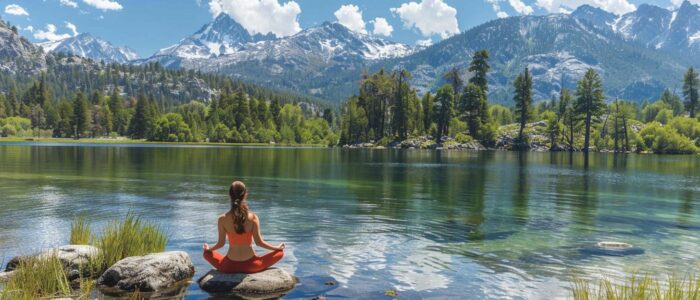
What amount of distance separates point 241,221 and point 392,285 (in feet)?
17.3

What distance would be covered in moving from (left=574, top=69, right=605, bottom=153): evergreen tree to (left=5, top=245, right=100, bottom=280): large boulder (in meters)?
160

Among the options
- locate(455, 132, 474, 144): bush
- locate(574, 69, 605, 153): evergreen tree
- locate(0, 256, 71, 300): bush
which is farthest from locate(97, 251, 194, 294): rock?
locate(574, 69, 605, 153): evergreen tree

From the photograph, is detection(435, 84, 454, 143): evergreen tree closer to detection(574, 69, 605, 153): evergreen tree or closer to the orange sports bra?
detection(574, 69, 605, 153): evergreen tree

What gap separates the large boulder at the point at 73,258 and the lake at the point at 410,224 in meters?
3.45

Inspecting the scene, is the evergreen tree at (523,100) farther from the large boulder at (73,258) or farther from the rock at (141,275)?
the large boulder at (73,258)

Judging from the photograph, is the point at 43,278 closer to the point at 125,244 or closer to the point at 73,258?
the point at 73,258

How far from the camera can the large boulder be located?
46.7 ft

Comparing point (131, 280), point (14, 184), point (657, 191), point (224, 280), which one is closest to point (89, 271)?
point (131, 280)

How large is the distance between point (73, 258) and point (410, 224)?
17.4m

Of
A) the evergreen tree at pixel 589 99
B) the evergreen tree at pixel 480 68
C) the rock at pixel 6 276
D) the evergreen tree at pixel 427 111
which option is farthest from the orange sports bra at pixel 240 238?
the evergreen tree at pixel 480 68

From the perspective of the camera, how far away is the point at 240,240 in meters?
14.3

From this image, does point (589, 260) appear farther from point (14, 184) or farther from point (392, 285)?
point (14, 184)

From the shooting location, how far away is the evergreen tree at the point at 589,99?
153 metres

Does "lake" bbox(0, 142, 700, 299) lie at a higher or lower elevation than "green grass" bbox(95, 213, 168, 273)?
lower
